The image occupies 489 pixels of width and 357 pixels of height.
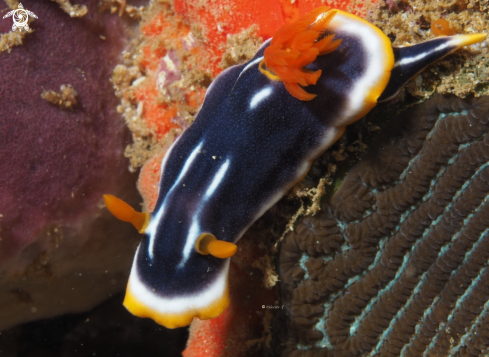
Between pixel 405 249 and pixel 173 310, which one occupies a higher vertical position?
pixel 173 310

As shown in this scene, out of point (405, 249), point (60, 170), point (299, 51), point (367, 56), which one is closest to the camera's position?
point (299, 51)

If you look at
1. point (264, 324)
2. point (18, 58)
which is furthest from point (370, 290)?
point (18, 58)

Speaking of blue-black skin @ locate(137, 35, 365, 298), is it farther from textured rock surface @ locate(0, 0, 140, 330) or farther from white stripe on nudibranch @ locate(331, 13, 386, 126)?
textured rock surface @ locate(0, 0, 140, 330)

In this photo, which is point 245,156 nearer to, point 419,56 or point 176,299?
point 176,299

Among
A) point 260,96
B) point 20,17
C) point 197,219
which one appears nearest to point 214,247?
point 197,219

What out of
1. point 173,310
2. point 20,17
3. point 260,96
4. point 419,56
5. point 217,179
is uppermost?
point 20,17

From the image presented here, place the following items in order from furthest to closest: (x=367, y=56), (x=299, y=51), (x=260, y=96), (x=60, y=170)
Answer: (x=60, y=170) < (x=260, y=96) < (x=367, y=56) < (x=299, y=51)

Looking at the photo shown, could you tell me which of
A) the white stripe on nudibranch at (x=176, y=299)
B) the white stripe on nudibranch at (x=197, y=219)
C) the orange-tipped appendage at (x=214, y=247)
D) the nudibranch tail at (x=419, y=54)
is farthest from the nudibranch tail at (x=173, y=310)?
the nudibranch tail at (x=419, y=54)
